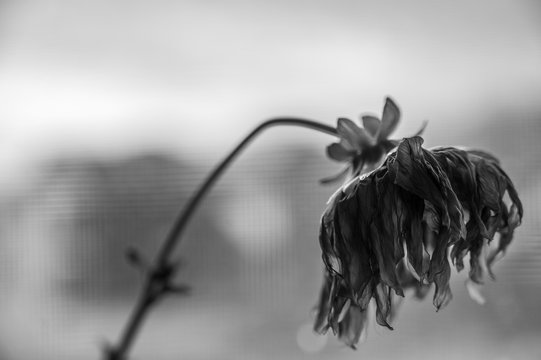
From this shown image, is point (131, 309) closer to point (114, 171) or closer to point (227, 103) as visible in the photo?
point (114, 171)

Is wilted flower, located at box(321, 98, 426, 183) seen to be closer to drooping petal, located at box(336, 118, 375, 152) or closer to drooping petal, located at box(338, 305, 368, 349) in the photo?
drooping petal, located at box(336, 118, 375, 152)

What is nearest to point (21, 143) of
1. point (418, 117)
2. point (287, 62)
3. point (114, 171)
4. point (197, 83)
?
point (114, 171)

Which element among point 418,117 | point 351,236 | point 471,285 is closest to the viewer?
point 351,236

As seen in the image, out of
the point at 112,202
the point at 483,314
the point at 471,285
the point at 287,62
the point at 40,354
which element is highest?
the point at 287,62

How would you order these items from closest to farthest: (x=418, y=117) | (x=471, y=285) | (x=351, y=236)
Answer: (x=351, y=236) → (x=471, y=285) → (x=418, y=117)

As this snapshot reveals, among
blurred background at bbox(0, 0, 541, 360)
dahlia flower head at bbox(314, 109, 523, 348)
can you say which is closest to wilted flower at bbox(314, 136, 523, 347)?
dahlia flower head at bbox(314, 109, 523, 348)

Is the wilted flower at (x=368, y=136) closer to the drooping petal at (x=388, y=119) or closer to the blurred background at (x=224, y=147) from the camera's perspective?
the drooping petal at (x=388, y=119)

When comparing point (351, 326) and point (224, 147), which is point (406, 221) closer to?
point (351, 326)
